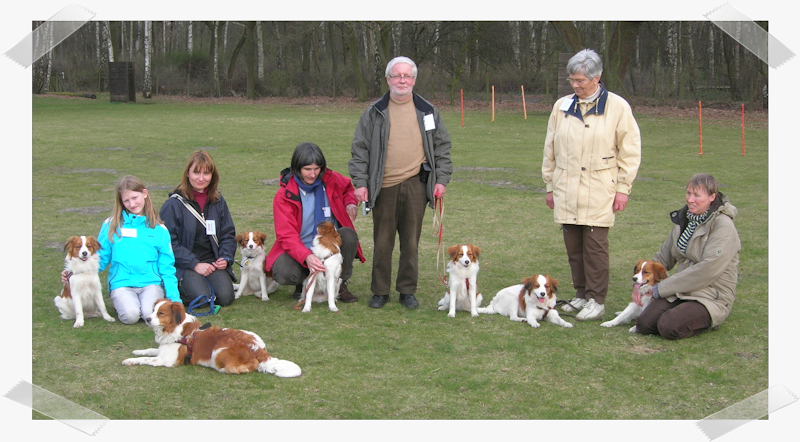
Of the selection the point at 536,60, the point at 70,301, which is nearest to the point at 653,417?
A: the point at 70,301

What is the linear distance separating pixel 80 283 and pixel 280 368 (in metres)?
2.11

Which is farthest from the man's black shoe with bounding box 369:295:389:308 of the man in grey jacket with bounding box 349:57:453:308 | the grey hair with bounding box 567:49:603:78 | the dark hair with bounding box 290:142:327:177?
the grey hair with bounding box 567:49:603:78

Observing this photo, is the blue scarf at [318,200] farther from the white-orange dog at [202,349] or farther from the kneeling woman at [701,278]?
the kneeling woman at [701,278]

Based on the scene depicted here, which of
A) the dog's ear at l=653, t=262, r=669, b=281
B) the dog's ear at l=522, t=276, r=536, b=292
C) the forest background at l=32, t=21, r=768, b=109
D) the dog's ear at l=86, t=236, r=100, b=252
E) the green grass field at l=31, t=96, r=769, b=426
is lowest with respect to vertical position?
the green grass field at l=31, t=96, r=769, b=426

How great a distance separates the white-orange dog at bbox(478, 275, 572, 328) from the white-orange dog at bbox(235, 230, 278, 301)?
219 cm

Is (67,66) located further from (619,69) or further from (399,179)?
(399,179)

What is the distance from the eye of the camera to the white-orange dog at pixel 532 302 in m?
5.99

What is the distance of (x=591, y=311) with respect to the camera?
20.4 ft

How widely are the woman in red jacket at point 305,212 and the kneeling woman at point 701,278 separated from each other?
2.65 m

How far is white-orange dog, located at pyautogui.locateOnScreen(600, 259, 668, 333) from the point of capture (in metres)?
5.96

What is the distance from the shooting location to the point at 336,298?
22.2 ft

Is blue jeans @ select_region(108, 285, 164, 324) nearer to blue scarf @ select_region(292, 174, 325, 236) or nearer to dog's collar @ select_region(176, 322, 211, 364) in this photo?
dog's collar @ select_region(176, 322, 211, 364)

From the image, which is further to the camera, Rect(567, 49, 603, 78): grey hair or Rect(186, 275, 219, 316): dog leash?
Rect(186, 275, 219, 316): dog leash

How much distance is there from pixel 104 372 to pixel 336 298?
91.5 inches
